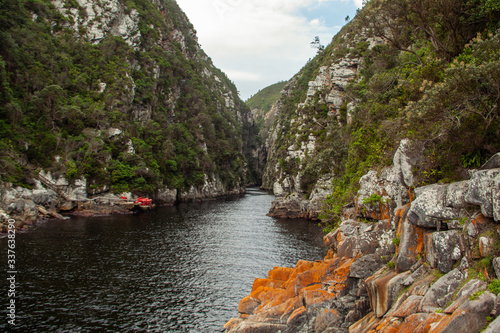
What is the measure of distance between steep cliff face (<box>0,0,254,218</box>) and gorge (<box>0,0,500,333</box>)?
0.36 m

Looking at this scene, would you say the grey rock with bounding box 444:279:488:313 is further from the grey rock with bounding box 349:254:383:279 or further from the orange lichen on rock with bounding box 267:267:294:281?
the orange lichen on rock with bounding box 267:267:294:281

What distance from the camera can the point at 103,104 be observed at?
66375mm

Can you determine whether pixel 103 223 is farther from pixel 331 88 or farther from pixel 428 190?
pixel 331 88

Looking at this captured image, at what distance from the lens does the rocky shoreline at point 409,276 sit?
8.88m

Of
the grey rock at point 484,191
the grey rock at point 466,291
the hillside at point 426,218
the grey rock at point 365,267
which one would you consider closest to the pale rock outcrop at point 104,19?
the hillside at point 426,218

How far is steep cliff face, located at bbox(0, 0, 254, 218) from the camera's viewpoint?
55406 millimetres

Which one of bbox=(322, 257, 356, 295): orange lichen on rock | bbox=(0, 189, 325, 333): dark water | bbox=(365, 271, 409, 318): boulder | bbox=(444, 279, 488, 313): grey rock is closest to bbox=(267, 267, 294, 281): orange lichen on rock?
bbox=(0, 189, 325, 333): dark water

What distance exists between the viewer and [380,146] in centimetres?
2358

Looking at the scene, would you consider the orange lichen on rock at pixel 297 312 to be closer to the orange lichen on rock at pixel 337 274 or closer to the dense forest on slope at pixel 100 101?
the orange lichen on rock at pixel 337 274

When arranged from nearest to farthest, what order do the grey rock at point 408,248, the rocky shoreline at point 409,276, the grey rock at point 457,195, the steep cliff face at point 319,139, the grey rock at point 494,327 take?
the grey rock at point 494,327 < the rocky shoreline at point 409,276 < the grey rock at point 457,195 < the grey rock at point 408,248 < the steep cliff face at point 319,139

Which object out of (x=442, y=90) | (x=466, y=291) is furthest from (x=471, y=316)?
(x=442, y=90)

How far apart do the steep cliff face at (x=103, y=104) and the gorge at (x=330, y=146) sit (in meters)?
0.36

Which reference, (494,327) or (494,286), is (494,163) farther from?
(494,327)

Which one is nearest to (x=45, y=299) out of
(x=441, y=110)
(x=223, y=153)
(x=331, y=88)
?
(x=441, y=110)
